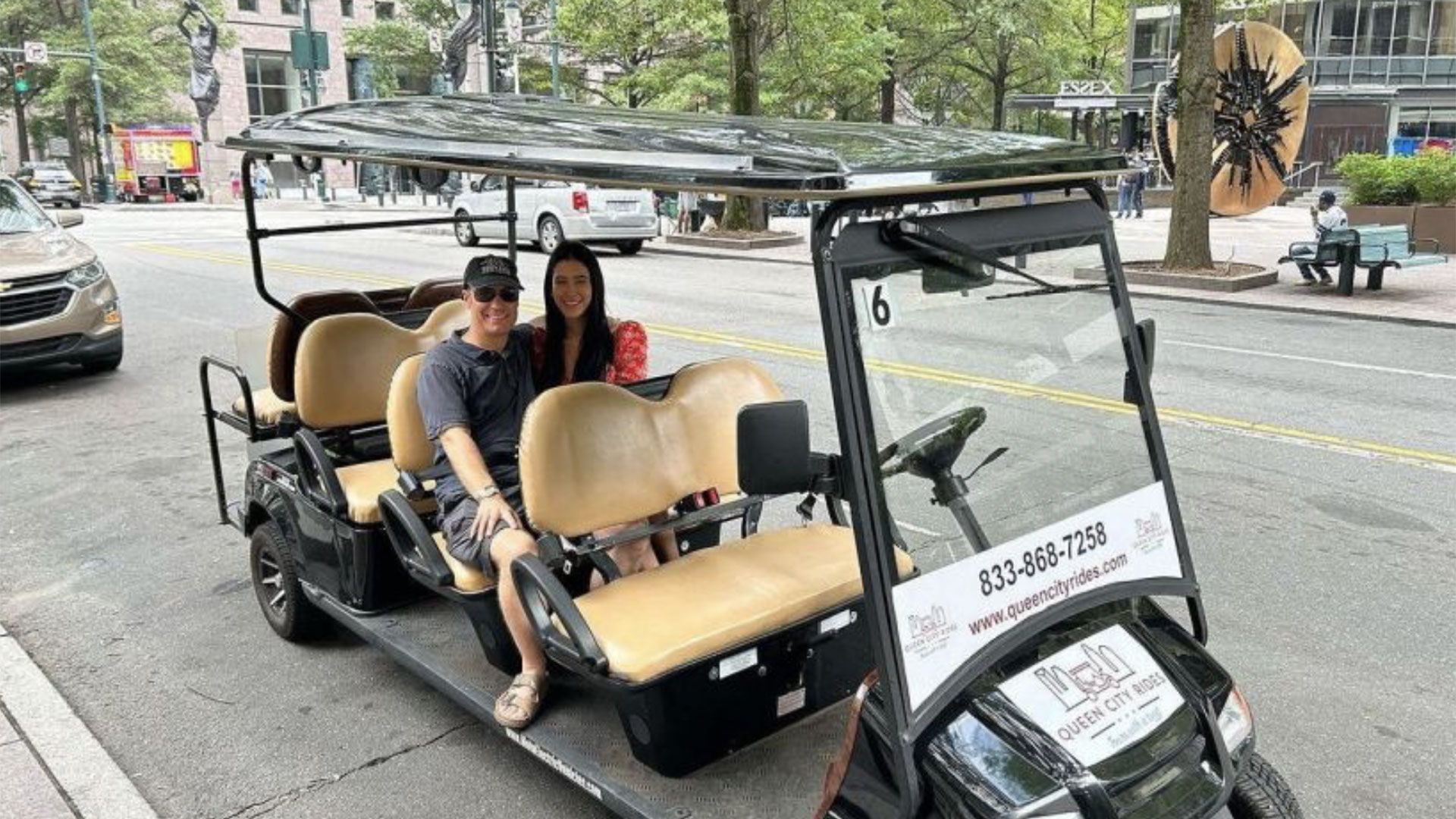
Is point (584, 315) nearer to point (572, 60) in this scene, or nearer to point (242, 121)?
point (572, 60)

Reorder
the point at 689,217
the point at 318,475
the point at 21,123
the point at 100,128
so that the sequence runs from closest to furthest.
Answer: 1. the point at 318,475
2. the point at 689,217
3. the point at 100,128
4. the point at 21,123

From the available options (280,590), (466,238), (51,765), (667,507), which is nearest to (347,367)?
(280,590)

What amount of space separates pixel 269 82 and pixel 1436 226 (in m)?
53.3

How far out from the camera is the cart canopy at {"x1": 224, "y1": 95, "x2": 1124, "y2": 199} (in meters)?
2.18

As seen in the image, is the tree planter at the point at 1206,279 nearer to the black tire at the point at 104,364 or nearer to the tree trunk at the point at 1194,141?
the tree trunk at the point at 1194,141

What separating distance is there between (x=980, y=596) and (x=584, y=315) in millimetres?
2343

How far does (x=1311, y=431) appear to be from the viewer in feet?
23.7

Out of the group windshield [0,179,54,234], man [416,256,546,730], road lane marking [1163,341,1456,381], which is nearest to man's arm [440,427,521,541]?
man [416,256,546,730]

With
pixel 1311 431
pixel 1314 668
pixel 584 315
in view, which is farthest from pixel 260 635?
pixel 1311 431

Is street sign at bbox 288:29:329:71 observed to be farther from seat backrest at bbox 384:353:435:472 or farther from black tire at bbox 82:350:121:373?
seat backrest at bbox 384:353:435:472

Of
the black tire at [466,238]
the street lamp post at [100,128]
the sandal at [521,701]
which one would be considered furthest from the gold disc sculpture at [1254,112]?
the street lamp post at [100,128]

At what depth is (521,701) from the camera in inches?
124

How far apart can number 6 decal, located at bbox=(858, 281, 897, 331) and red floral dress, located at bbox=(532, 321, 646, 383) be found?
2068 millimetres

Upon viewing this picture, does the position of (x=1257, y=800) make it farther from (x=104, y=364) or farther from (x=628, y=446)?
(x=104, y=364)
